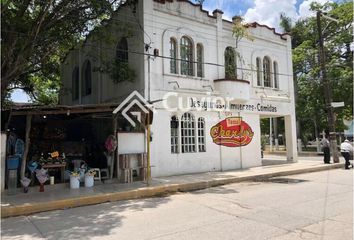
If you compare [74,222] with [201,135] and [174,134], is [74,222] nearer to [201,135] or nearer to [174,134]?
[174,134]

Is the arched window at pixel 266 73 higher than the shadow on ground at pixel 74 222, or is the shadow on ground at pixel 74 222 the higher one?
the arched window at pixel 266 73

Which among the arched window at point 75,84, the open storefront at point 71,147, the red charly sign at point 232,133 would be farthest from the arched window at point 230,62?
the arched window at point 75,84

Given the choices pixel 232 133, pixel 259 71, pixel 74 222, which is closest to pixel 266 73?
pixel 259 71

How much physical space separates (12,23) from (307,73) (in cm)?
2752

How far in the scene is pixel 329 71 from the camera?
101 feet

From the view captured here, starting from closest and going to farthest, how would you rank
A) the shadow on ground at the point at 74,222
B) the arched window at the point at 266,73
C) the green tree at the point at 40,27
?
the shadow on ground at the point at 74,222, the green tree at the point at 40,27, the arched window at the point at 266,73

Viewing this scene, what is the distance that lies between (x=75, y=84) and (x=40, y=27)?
30.9 feet

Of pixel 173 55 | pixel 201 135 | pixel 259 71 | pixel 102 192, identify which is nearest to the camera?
pixel 102 192

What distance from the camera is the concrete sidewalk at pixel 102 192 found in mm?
9789

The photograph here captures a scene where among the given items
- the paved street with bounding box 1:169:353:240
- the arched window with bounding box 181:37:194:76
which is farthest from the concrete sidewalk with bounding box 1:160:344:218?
the arched window with bounding box 181:37:194:76

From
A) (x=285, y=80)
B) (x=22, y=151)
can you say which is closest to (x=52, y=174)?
(x=22, y=151)

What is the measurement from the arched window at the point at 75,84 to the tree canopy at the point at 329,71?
19.9 meters

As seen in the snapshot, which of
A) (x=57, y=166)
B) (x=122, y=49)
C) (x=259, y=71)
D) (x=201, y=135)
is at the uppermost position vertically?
(x=122, y=49)

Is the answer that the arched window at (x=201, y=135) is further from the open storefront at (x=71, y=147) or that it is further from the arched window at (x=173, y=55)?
the open storefront at (x=71, y=147)
